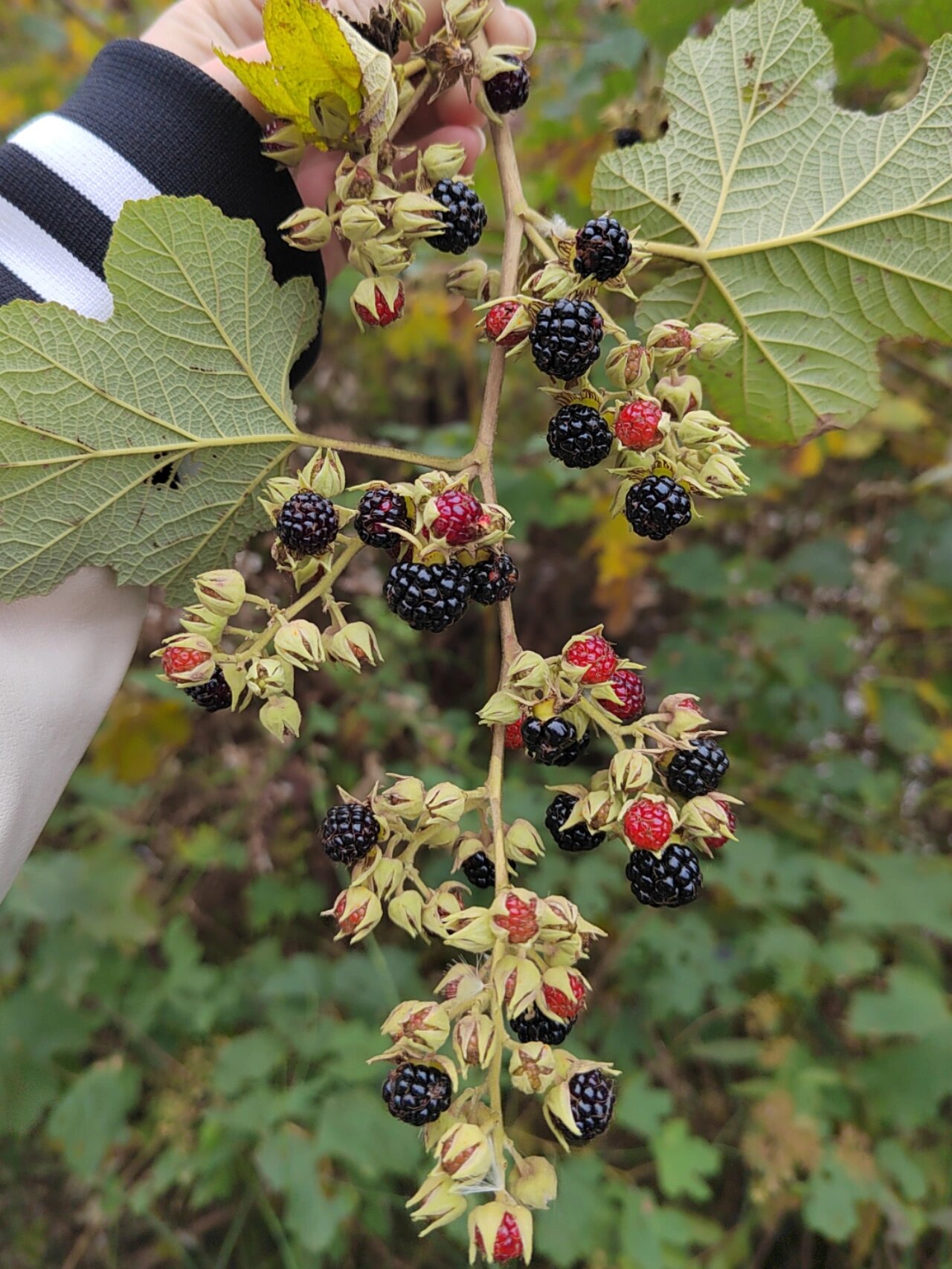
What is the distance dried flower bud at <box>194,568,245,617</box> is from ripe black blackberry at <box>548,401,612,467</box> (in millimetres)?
352

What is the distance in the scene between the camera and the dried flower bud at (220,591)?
0.90 metres

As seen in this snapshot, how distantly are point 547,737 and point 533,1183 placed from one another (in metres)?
0.42

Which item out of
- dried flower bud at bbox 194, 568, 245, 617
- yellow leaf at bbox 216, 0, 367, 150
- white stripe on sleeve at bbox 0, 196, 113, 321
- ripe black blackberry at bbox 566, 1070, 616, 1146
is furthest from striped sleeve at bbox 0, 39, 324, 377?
ripe black blackberry at bbox 566, 1070, 616, 1146

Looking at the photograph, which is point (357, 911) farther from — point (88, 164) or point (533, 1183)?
point (88, 164)

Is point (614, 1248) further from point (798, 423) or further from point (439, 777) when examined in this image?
point (798, 423)

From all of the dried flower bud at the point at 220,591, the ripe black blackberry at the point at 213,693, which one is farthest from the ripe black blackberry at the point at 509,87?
the ripe black blackberry at the point at 213,693

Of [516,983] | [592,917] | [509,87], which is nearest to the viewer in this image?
[516,983]

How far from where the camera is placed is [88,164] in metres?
1.06

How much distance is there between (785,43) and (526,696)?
2.75 feet

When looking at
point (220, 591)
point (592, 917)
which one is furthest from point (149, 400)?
point (592, 917)

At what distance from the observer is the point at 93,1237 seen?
224cm

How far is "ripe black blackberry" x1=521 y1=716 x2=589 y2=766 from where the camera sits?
31.5 inches

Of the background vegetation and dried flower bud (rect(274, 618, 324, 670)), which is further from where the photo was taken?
the background vegetation

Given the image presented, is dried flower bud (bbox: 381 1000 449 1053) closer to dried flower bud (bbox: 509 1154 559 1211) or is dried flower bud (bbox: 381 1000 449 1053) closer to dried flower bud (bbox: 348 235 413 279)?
dried flower bud (bbox: 509 1154 559 1211)
